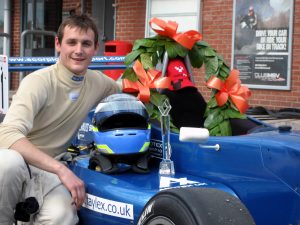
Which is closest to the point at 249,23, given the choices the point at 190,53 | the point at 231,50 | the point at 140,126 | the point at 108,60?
the point at 231,50

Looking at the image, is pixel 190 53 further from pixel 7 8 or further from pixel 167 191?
pixel 7 8

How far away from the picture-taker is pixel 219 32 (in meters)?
9.87

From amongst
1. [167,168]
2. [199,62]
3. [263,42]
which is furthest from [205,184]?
[263,42]

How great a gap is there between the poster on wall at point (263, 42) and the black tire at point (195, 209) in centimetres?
630

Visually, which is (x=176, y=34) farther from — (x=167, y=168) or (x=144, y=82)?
(x=167, y=168)

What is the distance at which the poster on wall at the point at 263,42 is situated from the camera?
8961 millimetres

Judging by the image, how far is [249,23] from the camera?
941 cm

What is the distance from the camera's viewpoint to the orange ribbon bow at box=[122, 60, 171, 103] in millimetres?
3926

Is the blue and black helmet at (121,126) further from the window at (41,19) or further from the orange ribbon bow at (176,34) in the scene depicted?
the window at (41,19)

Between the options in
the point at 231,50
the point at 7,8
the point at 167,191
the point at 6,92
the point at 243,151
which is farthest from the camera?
the point at 7,8

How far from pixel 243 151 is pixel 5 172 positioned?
127cm

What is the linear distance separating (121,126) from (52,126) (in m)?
0.43

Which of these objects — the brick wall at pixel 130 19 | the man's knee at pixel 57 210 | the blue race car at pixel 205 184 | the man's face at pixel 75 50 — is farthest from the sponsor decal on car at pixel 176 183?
the brick wall at pixel 130 19

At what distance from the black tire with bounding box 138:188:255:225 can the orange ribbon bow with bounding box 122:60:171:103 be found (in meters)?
1.04
